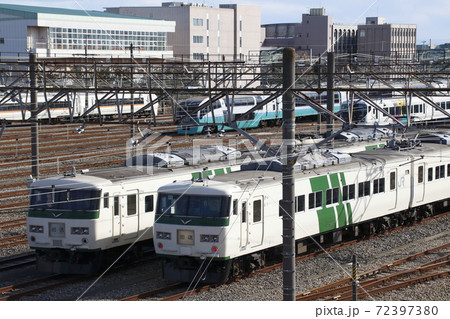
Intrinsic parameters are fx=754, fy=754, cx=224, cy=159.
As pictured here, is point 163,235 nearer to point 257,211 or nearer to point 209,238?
point 209,238

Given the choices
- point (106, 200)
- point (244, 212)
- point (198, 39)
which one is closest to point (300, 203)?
point (244, 212)

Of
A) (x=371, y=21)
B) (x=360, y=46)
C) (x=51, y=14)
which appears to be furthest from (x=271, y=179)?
(x=371, y=21)

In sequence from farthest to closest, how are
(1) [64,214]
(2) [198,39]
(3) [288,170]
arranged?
1. (2) [198,39]
2. (1) [64,214]
3. (3) [288,170]

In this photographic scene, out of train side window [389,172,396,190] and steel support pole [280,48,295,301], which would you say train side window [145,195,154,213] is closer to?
steel support pole [280,48,295,301]

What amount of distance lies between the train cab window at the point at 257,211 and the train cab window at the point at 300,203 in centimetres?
111

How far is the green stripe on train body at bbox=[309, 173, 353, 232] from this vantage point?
16.2 metres

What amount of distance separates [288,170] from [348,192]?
7.13 m

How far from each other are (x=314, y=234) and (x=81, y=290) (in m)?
5.13

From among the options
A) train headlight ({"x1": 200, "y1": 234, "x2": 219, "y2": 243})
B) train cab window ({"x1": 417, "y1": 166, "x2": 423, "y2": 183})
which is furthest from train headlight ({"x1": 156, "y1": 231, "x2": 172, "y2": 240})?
train cab window ({"x1": 417, "y1": 166, "x2": 423, "y2": 183})

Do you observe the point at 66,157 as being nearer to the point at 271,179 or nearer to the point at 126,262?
the point at 126,262

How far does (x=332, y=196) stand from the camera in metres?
16.7

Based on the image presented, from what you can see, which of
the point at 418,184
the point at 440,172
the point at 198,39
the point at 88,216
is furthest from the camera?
the point at 198,39

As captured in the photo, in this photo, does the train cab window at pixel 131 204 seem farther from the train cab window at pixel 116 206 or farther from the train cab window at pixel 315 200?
the train cab window at pixel 315 200
